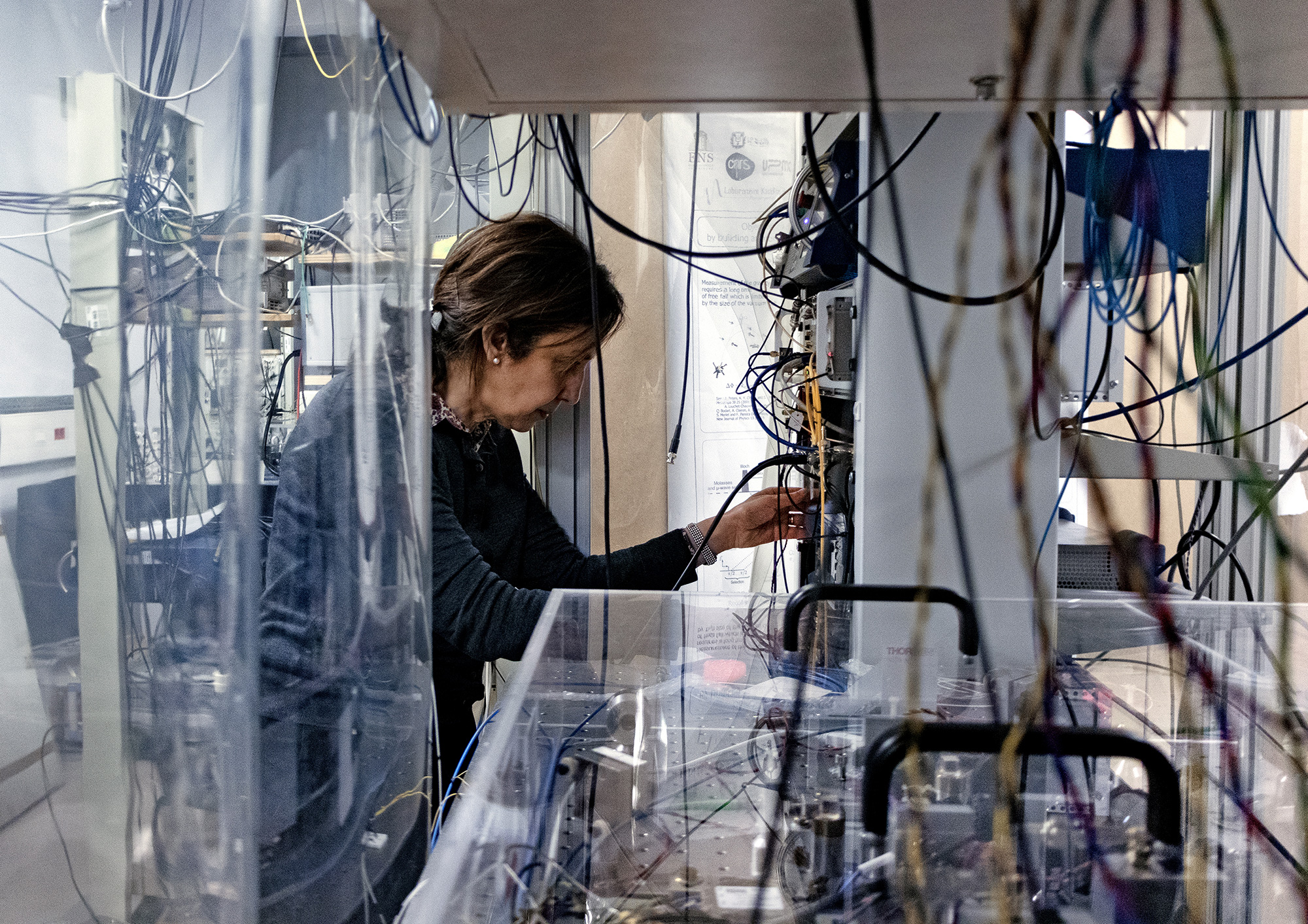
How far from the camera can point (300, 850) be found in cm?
101

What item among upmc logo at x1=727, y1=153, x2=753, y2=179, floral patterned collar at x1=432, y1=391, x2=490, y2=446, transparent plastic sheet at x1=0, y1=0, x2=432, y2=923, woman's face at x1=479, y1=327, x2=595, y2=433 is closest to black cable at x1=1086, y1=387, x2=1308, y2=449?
transparent plastic sheet at x1=0, y1=0, x2=432, y2=923

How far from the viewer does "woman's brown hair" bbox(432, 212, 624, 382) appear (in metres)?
1.53

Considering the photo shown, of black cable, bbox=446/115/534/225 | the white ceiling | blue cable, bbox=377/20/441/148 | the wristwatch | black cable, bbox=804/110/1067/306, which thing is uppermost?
black cable, bbox=446/115/534/225

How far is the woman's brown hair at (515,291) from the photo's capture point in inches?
60.4

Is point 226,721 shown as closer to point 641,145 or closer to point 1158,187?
point 1158,187

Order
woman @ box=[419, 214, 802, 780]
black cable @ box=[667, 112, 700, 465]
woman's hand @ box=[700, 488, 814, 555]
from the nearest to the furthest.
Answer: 1. woman @ box=[419, 214, 802, 780]
2. woman's hand @ box=[700, 488, 814, 555]
3. black cable @ box=[667, 112, 700, 465]

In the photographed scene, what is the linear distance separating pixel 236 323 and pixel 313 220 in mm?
341

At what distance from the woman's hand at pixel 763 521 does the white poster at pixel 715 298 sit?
81 cm

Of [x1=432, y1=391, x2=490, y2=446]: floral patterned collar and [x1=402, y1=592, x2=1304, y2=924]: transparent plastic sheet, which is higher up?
[x1=432, y1=391, x2=490, y2=446]: floral patterned collar

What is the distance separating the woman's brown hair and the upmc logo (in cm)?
110

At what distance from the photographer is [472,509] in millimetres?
1733

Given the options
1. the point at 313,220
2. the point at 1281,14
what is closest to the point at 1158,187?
the point at 1281,14

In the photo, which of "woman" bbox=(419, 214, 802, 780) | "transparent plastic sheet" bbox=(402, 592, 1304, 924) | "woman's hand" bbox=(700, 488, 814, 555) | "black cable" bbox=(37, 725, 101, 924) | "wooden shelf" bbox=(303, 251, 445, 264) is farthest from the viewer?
"woman's hand" bbox=(700, 488, 814, 555)

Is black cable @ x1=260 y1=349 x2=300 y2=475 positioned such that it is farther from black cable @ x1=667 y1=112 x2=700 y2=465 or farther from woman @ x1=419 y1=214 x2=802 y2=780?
black cable @ x1=667 y1=112 x2=700 y2=465
